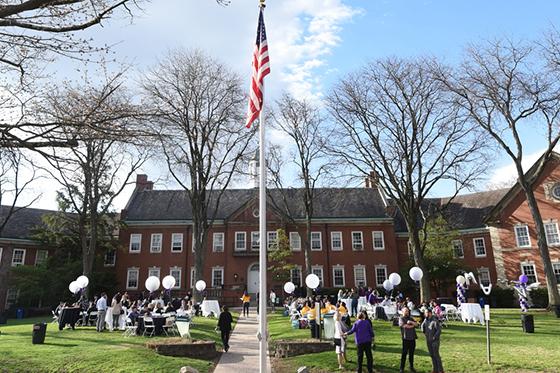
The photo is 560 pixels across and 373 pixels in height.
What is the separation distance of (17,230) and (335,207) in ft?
105

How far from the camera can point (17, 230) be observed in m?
36.7

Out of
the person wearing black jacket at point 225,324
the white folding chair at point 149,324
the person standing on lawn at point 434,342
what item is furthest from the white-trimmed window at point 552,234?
the white folding chair at point 149,324

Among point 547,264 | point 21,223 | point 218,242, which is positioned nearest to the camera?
point 547,264

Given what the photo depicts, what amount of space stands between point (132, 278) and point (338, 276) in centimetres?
2095

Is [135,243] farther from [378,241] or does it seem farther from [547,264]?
[547,264]

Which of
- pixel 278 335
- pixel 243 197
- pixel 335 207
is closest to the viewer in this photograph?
pixel 278 335

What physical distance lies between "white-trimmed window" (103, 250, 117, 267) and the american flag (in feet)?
115

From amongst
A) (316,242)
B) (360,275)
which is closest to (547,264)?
(360,275)

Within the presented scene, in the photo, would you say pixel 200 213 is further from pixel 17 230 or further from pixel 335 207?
pixel 17 230

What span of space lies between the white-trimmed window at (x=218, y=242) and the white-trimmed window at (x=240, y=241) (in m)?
1.53

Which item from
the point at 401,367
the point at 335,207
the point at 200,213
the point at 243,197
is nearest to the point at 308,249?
the point at 200,213

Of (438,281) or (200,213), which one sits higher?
(200,213)

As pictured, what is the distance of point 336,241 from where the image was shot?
130 ft

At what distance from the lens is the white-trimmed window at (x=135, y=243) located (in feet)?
128
